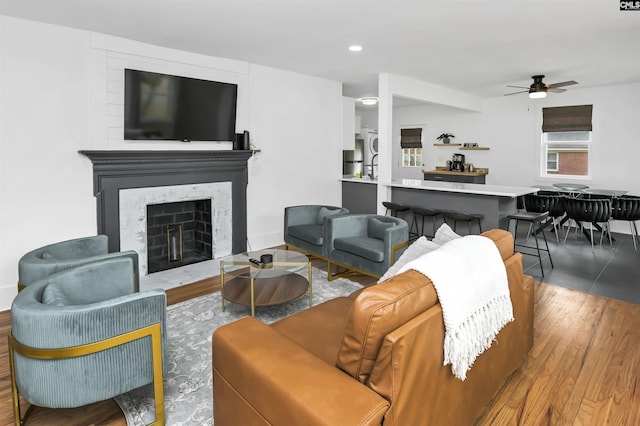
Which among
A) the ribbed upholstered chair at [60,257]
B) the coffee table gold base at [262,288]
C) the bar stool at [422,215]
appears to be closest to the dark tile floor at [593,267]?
the bar stool at [422,215]

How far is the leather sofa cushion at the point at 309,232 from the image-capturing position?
4.49m

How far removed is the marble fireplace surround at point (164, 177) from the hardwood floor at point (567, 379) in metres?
1.28

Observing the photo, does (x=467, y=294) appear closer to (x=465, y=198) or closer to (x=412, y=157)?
(x=465, y=198)

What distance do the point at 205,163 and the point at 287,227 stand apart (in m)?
1.30

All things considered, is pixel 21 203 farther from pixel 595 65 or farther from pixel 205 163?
pixel 595 65

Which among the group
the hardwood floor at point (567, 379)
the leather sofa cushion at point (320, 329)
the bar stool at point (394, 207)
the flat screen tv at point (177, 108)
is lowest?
the hardwood floor at point (567, 379)

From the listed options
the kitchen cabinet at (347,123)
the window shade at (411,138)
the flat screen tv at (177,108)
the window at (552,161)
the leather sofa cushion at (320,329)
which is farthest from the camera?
the window shade at (411,138)

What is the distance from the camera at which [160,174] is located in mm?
4559

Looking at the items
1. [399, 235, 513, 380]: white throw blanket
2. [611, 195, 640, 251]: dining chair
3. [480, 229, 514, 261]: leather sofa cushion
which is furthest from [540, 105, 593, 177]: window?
[399, 235, 513, 380]: white throw blanket

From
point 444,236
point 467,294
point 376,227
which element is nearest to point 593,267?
point 376,227

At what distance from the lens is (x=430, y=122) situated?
9.30 m

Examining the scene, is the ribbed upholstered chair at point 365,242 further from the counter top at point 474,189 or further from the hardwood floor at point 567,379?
the counter top at point 474,189

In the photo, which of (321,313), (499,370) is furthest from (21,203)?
(499,370)

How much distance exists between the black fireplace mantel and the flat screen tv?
219 millimetres
